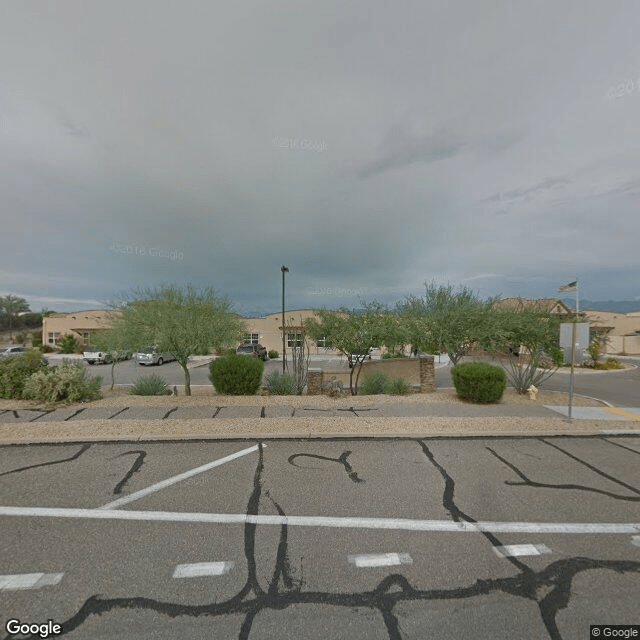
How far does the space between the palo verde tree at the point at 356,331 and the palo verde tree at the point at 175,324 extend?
136 inches

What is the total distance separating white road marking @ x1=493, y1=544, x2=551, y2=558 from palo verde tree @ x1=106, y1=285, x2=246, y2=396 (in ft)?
29.2

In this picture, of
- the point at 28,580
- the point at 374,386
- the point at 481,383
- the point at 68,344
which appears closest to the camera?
the point at 28,580

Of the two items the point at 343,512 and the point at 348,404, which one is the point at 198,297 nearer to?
the point at 348,404

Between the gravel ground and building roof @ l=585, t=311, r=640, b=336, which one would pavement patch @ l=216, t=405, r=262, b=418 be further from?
building roof @ l=585, t=311, r=640, b=336

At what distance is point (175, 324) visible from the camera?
9453mm

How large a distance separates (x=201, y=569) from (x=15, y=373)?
32.7 feet

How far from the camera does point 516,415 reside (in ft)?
23.6

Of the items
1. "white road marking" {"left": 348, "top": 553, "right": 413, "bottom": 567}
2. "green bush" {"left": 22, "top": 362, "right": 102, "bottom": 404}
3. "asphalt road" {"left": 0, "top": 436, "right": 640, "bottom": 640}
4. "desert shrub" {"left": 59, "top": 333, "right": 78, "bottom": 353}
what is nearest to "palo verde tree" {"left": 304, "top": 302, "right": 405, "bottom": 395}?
"asphalt road" {"left": 0, "top": 436, "right": 640, "bottom": 640}

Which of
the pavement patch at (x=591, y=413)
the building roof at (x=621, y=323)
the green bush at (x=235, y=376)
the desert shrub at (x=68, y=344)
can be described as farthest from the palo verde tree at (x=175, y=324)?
the building roof at (x=621, y=323)

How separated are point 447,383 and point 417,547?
13858mm

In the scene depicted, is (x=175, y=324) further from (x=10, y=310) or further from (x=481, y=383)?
(x=10, y=310)

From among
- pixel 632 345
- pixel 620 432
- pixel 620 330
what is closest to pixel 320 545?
pixel 620 432

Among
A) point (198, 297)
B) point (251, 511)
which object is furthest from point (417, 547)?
point (198, 297)

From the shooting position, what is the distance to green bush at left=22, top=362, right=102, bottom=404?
8.12 metres
